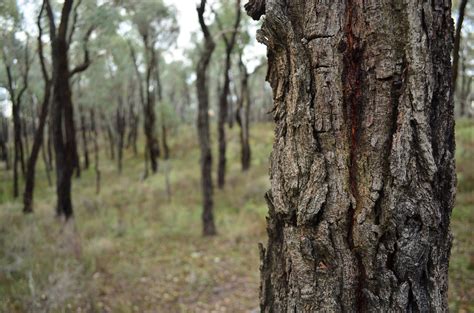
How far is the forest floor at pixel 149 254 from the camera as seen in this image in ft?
17.5

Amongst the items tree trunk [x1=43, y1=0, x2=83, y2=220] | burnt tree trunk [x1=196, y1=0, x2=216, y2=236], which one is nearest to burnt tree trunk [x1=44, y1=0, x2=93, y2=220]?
tree trunk [x1=43, y1=0, x2=83, y2=220]

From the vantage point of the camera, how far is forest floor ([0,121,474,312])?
5.33 meters

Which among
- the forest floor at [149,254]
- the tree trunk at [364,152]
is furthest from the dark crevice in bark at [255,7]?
the forest floor at [149,254]

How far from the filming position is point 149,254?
839 centimetres

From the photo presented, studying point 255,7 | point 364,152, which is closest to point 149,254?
point 255,7

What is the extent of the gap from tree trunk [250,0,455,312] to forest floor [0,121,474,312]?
11.5 feet

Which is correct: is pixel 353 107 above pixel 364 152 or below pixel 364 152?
above

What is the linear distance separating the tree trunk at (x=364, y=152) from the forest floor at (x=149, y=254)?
138 inches

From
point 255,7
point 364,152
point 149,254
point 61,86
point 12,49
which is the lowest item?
point 149,254

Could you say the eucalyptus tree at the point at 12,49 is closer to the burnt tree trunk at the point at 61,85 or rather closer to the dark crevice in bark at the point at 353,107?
the burnt tree trunk at the point at 61,85

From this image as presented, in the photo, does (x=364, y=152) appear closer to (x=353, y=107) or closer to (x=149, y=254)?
(x=353, y=107)

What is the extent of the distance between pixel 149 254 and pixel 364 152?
7.43m

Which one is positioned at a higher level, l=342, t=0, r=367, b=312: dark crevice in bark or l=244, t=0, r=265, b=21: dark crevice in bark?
l=244, t=0, r=265, b=21: dark crevice in bark

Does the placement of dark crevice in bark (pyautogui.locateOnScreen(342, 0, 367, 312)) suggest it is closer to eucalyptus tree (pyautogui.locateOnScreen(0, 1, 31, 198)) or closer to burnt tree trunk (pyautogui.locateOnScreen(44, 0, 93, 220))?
burnt tree trunk (pyautogui.locateOnScreen(44, 0, 93, 220))
